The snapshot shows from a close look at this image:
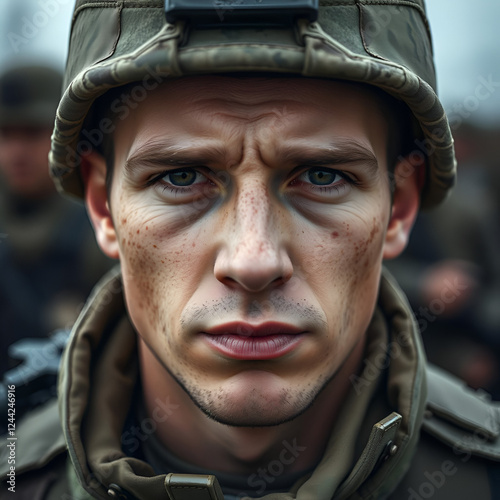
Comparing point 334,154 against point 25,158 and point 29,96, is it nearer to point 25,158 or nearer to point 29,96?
point 25,158

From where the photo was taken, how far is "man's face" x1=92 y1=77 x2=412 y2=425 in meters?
1.85

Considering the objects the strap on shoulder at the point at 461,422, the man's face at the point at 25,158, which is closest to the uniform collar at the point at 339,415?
the strap on shoulder at the point at 461,422

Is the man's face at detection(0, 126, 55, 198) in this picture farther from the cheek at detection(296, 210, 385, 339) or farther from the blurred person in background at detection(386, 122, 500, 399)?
the cheek at detection(296, 210, 385, 339)

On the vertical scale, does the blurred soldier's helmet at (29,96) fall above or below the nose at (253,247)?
below

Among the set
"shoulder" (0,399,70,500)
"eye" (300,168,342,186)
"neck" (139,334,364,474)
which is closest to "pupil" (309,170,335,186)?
"eye" (300,168,342,186)

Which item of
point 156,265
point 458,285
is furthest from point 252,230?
point 458,285

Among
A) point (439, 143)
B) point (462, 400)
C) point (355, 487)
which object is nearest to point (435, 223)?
point (462, 400)

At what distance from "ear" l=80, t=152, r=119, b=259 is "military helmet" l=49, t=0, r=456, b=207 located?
0.26 feet

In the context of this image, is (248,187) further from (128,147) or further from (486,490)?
(486,490)

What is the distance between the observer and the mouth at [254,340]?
1.84m

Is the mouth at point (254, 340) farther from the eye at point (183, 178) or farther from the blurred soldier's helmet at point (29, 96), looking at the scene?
the blurred soldier's helmet at point (29, 96)

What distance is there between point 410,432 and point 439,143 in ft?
2.85

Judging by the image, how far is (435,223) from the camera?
15.4 ft

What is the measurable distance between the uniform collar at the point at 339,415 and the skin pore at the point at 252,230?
207mm
